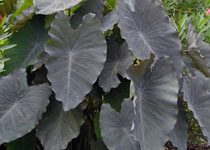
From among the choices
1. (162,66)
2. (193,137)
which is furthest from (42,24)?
(193,137)

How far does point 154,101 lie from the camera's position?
1.42m

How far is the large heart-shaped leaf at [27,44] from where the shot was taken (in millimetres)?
1722

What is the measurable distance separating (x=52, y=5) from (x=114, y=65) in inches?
19.1

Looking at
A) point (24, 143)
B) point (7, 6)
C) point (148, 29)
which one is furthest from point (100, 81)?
point (7, 6)

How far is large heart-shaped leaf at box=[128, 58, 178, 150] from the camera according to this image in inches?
52.7

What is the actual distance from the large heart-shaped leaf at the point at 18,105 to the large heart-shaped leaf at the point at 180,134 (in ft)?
2.24

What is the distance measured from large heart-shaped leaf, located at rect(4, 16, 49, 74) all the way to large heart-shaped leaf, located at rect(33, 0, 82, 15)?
0.58 ft

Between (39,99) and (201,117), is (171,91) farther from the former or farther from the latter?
(39,99)

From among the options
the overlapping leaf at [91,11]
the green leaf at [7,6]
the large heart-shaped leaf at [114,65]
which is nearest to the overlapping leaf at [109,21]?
the overlapping leaf at [91,11]

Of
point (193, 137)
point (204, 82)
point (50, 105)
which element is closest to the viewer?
point (50, 105)

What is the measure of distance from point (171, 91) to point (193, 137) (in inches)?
47.4

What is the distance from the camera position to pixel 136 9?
5.65 ft

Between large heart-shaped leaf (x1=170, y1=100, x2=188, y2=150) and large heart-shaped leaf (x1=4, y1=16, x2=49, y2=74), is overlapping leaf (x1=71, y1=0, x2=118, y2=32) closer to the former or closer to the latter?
large heart-shaped leaf (x1=4, y1=16, x2=49, y2=74)

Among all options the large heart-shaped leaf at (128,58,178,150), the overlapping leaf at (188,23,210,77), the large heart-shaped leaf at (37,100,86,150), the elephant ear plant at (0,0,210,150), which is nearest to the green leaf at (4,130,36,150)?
the elephant ear plant at (0,0,210,150)
